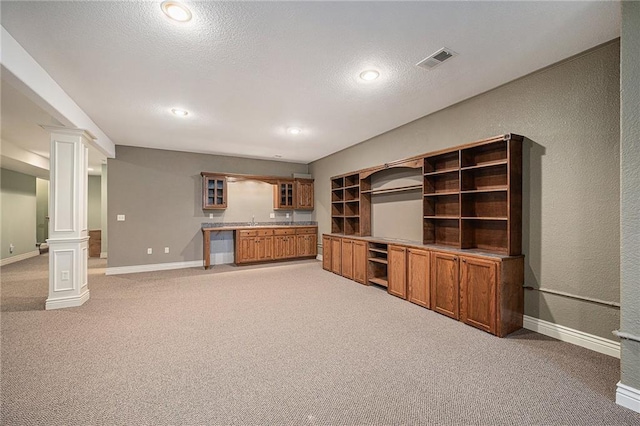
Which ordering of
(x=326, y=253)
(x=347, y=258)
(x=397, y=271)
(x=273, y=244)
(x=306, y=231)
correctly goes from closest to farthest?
1. (x=397, y=271)
2. (x=347, y=258)
3. (x=326, y=253)
4. (x=273, y=244)
5. (x=306, y=231)

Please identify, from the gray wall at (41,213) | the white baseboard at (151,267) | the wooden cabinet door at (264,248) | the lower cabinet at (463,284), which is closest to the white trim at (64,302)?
the white baseboard at (151,267)

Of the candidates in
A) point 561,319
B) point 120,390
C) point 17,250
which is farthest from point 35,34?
point 17,250

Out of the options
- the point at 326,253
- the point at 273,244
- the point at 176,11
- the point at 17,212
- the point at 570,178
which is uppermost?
the point at 176,11

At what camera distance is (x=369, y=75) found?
2912 mm

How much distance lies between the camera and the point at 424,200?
3.98m

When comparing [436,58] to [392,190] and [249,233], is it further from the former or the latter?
[249,233]

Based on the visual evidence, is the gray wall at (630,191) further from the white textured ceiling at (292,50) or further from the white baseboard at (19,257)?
the white baseboard at (19,257)

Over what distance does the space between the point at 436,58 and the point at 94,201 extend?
37.8 feet

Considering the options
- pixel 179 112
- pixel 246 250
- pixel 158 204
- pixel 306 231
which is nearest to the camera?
pixel 179 112

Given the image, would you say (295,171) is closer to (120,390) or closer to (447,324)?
(447,324)

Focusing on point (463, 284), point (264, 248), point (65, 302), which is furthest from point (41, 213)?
point (463, 284)

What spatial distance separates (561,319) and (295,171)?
→ 6259 millimetres

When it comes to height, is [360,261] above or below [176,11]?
below

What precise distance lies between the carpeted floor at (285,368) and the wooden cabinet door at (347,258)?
4.40 feet
